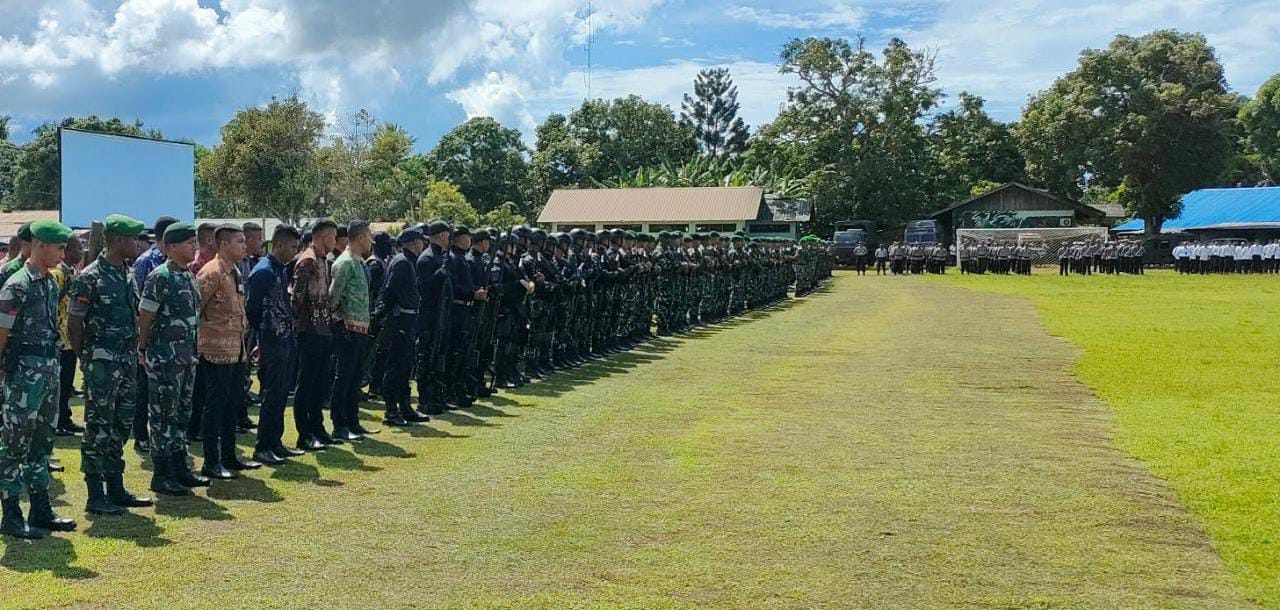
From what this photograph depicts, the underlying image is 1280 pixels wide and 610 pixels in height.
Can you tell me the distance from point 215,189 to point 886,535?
42.2m

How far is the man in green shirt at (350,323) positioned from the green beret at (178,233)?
170 cm

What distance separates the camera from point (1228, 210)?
→ 181 feet

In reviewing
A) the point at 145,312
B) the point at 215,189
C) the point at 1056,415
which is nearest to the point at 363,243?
the point at 145,312

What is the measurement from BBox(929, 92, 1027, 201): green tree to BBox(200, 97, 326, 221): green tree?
35987mm

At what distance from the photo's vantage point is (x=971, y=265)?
1807 inches

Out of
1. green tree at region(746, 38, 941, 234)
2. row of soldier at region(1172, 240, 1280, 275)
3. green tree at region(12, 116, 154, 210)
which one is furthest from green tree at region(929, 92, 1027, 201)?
green tree at region(12, 116, 154, 210)

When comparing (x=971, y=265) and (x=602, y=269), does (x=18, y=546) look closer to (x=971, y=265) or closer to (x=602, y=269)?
(x=602, y=269)

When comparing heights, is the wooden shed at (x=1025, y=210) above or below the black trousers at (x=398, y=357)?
above

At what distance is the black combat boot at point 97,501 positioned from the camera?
6273 mm

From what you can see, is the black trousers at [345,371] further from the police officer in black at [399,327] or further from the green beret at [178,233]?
the green beret at [178,233]

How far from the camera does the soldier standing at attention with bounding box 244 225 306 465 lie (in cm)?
761

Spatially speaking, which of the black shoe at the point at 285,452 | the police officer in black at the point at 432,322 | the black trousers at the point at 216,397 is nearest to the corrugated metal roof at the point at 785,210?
the police officer in black at the point at 432,322

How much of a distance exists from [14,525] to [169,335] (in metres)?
1.39

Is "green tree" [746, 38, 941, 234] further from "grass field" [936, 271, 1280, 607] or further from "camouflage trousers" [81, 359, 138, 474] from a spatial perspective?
"camouflage trousers" [81, 359, 138, 474]
